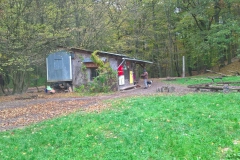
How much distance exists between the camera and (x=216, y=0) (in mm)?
27453

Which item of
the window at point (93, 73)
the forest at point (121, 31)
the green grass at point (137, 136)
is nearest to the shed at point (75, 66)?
the window at point (93, 73)

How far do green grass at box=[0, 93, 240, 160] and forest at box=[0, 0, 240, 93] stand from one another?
7823 millimetres

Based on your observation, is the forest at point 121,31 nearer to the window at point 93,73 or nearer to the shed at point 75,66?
the shed at point 75,66

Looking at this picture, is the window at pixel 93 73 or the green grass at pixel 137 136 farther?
the window at pixel 93 73

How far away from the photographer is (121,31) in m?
32.1

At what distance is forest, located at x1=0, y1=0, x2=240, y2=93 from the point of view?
14.5 metres

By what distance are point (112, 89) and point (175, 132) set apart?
13.8 metres

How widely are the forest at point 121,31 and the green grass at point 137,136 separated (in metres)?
Answer: 7.82

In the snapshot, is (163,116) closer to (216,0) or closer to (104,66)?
(104,66)

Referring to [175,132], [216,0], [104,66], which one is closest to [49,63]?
[104,66]

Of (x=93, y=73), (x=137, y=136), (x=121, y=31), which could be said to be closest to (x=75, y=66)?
(x=93, y=73)

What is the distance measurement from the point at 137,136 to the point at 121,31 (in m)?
27.3

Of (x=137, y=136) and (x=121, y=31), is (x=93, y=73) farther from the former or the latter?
(x=137, y=136)

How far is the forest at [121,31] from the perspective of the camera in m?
14.5
